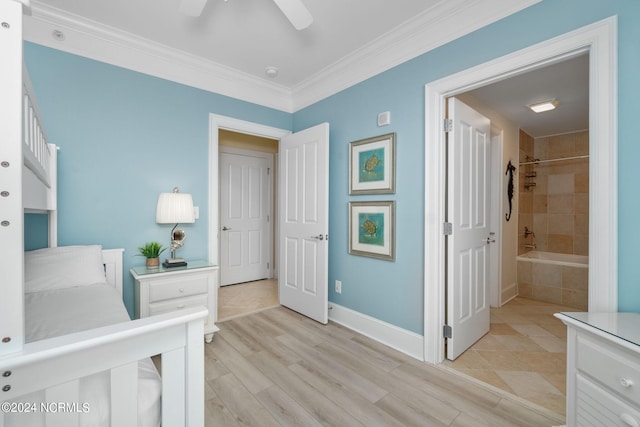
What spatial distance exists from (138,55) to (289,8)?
1647mm

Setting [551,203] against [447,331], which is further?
[551,203]

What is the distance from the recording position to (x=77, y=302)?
60.8 inches

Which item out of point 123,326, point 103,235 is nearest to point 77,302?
point 103,235

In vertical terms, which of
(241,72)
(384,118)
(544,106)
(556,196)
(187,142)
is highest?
(241,72)

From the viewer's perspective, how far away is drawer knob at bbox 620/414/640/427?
3.36 ft

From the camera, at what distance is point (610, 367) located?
3.68ft

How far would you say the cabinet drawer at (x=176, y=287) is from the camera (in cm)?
225

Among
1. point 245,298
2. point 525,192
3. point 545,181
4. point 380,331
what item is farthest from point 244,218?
point 545,181

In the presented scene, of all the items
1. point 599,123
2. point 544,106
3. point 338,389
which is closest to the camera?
point 599,123

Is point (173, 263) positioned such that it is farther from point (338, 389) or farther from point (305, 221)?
point (338, 389)

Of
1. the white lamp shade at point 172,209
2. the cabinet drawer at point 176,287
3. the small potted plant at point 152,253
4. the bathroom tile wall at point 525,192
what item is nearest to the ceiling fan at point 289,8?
the white lamp shade at point 172,209

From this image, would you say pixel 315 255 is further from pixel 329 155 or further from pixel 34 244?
pixel 34 244

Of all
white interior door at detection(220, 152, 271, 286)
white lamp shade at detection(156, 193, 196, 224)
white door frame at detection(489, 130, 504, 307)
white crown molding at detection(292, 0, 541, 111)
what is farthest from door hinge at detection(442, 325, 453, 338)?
white interior door at detection(220, 152, 271, 286)

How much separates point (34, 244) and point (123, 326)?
80.2 inches
